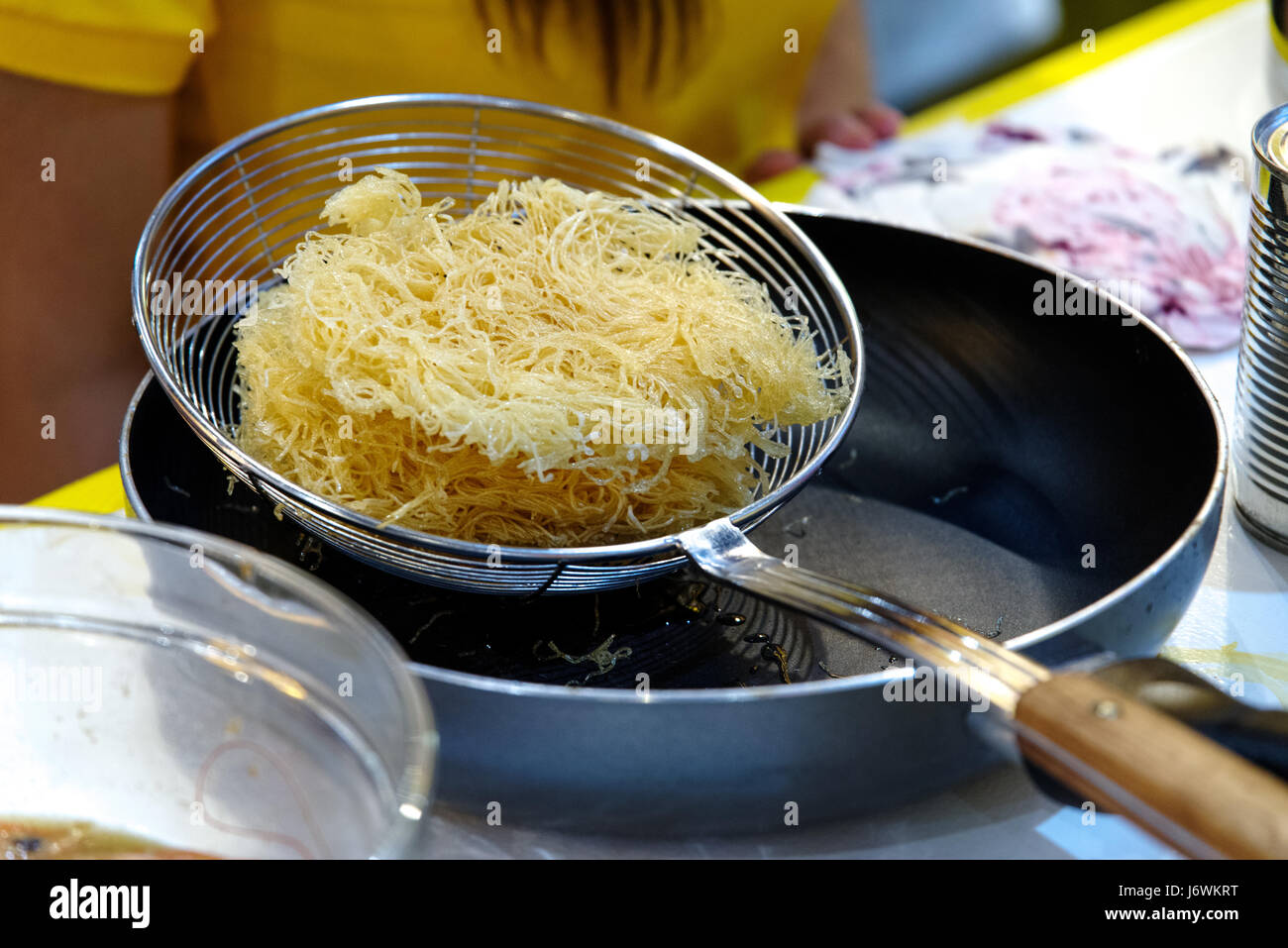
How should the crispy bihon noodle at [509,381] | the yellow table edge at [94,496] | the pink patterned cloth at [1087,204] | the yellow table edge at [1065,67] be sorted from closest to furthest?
the crispy bihon noodle at [509,381] < the yellow table edge at [94,496] < the pink patterned cloth at [1087,204] < the yellow table edge at [1065,67]

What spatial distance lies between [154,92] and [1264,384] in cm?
93

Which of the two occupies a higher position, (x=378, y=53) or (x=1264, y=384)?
(x=378, y=53)

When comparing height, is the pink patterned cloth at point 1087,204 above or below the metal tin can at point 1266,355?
above

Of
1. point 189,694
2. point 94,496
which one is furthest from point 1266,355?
point 94,496

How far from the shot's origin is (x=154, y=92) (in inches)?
41.9

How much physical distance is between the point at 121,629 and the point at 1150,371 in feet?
1.61

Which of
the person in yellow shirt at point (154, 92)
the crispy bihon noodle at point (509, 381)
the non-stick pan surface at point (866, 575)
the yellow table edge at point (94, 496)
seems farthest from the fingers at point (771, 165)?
the yellow table edge at point (94, 496)

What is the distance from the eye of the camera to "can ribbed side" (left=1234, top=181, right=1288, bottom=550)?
1.74 ft

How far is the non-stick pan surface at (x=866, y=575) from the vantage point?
40cm

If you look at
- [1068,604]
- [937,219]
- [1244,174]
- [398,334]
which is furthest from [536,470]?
[1244,174]

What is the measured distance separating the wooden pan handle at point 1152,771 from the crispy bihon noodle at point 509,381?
224 millimetres

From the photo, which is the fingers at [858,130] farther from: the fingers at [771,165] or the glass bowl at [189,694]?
the glass bowl at [189,694]

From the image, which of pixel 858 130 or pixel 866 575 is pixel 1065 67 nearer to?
pixel 858 130

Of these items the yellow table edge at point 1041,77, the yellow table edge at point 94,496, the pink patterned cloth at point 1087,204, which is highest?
the yellow table edge at point 1041,77
